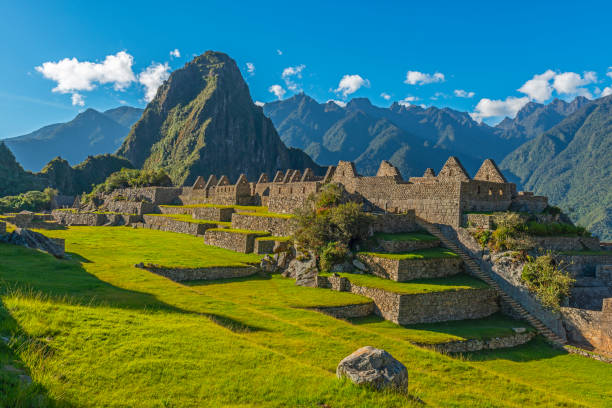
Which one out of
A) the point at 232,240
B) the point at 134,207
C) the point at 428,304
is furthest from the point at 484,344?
the point at 134,207

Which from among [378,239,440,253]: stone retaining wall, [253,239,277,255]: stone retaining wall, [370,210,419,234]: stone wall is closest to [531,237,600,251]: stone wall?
[378,239,440,253]: stone retaining wall

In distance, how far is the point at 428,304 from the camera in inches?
657

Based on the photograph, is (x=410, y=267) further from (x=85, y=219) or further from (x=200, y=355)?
(x=85, y=219)

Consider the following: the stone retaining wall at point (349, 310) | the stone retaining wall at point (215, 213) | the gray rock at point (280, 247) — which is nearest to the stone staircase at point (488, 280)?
the stone retaining wall at point (349, 310)

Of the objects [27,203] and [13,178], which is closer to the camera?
[27,203]

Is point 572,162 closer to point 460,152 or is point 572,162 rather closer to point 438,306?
point 460,152

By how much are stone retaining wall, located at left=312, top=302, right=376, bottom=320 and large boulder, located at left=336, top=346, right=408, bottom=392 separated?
8818 millimetres

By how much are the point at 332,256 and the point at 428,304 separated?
572 centimetres

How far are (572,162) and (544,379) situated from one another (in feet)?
357

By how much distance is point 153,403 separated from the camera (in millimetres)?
5410

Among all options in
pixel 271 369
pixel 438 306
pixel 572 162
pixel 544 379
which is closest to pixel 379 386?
pixel 271 369

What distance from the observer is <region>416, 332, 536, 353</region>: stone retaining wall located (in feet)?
46.4

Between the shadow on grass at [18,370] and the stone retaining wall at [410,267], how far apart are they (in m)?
15.2

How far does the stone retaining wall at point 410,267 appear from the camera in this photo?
18469 mm
